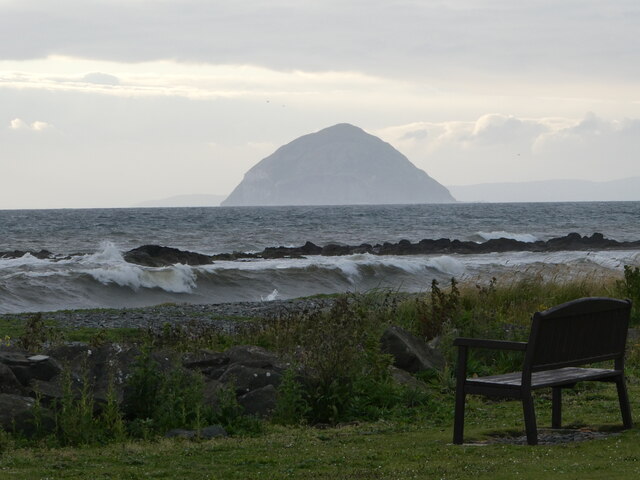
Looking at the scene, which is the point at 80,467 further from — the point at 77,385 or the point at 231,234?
the point at 231,234

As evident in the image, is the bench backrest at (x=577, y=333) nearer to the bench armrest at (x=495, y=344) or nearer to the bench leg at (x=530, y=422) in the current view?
the bench armrest at (x=495, y=344)

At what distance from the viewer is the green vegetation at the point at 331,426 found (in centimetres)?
698

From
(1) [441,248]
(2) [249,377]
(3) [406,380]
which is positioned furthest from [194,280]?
(2) [249,377]

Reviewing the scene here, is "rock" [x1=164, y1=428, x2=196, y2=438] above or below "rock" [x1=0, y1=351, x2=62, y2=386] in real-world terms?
below

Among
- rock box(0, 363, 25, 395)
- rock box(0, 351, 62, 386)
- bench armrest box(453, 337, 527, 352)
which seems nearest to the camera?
bench armrest box(453, 337, 527, 352)

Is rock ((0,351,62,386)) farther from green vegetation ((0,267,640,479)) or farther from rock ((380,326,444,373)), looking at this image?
rock ((380,326,444,373))

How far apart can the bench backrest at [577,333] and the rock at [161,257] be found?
32942mm

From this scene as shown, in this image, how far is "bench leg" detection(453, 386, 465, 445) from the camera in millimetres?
7844

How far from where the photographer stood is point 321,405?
9680 mm

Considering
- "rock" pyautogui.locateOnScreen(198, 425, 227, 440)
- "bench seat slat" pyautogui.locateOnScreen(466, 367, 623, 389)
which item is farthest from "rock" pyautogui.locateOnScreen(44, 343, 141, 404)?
"bench seat slat" pyautogui.locateOnScreen(466, 367, 623, 389)

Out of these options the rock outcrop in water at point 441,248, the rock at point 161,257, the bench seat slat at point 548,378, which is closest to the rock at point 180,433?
the bench seat slat at point 548,378

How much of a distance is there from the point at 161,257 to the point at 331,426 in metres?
33.9

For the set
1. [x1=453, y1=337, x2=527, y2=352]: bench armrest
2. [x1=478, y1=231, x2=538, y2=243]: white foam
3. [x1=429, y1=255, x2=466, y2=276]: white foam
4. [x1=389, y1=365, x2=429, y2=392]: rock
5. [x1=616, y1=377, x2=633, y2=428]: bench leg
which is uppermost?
[x1=453, y1=337, x2=527, y2=352]: bench armrest

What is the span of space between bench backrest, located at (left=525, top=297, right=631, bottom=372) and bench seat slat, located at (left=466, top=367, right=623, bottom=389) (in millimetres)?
132
